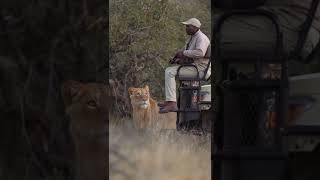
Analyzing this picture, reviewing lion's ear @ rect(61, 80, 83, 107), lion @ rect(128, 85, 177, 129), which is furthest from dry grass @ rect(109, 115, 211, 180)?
lion's ear @ rect(61, 80, 83, 107)

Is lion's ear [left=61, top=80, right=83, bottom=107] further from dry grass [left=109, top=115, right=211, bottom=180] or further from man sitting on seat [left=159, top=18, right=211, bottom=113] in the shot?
man sitting on seat [left=159, top=18, right=211, bottom=113]

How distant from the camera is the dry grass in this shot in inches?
210

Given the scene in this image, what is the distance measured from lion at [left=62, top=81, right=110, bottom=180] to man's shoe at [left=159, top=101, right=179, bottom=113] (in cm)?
41

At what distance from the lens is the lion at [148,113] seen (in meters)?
5.33

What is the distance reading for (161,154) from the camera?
5.36 metres

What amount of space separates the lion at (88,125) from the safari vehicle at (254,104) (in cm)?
57

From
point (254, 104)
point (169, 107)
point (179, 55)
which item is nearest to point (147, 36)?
point (179, 55)

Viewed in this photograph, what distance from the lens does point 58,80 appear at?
561 cm

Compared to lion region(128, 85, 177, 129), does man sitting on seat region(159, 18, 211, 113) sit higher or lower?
higher

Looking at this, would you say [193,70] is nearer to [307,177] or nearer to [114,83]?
[114,83]

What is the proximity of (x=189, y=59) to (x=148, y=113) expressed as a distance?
46 centimetres

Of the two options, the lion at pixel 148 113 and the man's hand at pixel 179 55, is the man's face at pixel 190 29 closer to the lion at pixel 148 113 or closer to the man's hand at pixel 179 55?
the man's hand at pixel 179 55

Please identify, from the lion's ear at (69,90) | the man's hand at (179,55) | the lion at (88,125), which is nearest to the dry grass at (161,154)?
the lion at (88,125)

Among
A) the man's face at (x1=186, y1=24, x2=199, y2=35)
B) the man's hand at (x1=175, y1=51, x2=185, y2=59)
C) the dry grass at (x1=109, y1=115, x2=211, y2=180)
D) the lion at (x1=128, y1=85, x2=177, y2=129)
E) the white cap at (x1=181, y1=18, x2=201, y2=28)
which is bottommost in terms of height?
the dry grass at (x1=109, y1=115, x2=211, y2=180)
